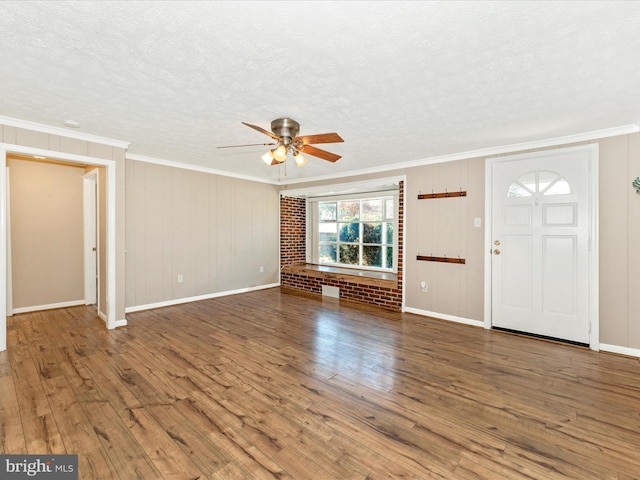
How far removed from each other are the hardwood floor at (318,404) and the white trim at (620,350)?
0.12 metres

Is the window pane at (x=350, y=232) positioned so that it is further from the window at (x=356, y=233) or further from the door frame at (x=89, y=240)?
the door frame at (x=89, y=240)

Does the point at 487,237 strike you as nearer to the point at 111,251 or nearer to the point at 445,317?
the point at 445,317

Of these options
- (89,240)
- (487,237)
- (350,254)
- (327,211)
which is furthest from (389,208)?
(89,240)

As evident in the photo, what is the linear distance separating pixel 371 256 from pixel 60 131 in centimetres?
521

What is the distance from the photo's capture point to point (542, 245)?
3529 mm

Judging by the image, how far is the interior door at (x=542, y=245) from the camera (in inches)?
130

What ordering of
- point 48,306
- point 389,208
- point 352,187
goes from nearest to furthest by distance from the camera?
point 48,306 < point 352,187 < point 389,208

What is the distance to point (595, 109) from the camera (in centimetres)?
262

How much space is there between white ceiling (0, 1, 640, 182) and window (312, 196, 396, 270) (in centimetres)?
296

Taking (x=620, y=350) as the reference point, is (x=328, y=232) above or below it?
above

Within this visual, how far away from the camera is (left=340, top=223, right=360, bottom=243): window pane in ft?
21.5

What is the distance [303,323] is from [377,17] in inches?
136

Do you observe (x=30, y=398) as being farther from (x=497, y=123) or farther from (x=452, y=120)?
(x=497, y=123)

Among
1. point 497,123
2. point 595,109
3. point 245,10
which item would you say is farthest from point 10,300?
point 595,109
